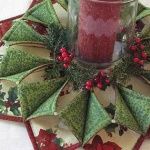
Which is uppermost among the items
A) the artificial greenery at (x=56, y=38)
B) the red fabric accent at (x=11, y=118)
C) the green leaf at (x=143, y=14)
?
the green leaf at (x=143, y=14)

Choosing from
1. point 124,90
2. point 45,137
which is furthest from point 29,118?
point 124,90

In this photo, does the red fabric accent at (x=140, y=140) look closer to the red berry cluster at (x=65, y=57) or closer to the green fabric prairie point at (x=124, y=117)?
the green fabric prairie point at (x=124, y=117)

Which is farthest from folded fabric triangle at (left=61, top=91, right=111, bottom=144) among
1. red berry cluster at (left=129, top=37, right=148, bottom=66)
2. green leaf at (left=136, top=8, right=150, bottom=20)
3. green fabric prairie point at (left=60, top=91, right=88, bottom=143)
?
green leaf at (left=136, top=8, right=150, bottom=20)

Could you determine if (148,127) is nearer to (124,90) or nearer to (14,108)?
(124,90)

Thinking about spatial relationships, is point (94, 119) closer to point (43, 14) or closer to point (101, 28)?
point (101, 28)

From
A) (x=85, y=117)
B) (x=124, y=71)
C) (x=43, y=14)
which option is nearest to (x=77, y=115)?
(x=85, y=117)

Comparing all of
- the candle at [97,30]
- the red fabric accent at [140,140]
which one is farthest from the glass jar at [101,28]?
Result: the red fabric accent at [140,140]

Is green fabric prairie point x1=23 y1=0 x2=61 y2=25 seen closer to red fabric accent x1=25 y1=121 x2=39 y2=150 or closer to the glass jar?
the glass jar
